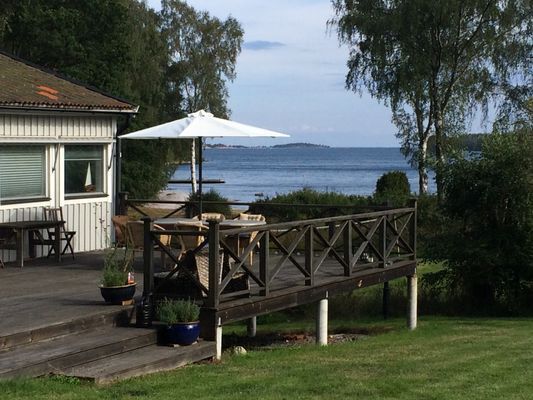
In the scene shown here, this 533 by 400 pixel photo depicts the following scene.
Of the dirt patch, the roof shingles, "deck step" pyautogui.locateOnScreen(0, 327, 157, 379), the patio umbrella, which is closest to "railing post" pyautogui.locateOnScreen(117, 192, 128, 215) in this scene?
the roof shingles

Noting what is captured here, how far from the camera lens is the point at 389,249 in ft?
43.2

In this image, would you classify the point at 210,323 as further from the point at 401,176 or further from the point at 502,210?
the point at 401,176

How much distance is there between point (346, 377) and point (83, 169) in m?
8.29

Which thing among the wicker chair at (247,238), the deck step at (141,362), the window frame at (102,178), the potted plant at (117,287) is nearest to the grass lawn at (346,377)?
the deck step at (141,362)

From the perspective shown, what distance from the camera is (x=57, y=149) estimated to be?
14750 millimetres

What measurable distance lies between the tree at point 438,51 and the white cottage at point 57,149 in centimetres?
1779

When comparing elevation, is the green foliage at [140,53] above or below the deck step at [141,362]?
above

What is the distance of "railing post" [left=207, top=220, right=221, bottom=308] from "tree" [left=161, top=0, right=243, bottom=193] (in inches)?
1509

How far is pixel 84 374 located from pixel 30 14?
87.1ft

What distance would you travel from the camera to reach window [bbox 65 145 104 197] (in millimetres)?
15109

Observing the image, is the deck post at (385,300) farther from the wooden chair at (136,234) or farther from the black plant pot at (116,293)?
the black plant pot at (116,293)

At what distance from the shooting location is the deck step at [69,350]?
25.2ft

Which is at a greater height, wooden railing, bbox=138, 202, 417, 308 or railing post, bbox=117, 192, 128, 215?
railing post, bbox=117, 192, 128, 215

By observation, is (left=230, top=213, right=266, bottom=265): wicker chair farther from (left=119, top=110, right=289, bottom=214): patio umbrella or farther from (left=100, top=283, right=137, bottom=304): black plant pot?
(left=100, top=283, right=137, bottom=304): black plant pot
